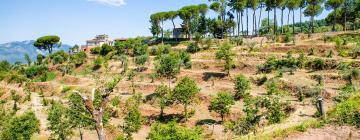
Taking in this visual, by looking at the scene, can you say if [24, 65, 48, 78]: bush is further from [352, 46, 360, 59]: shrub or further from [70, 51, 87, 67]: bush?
[352, 46, 360, 59]: shrub

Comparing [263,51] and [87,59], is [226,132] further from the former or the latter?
[87,59]

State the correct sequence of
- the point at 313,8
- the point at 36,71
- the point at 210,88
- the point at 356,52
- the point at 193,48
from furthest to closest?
the point at 36,71
the point at 313,8
the point at 193,48
the point at 210,88
the point at 356,52

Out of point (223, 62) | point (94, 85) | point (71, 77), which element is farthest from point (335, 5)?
point (71, 77)

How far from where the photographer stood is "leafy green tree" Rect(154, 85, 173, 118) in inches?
2251

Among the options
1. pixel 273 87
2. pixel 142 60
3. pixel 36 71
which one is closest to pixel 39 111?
pixel 142 60

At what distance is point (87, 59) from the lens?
9900 centimetres

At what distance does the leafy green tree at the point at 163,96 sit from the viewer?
57.2m

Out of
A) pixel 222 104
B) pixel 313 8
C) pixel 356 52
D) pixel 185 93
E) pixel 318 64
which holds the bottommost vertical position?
pixel 222 104

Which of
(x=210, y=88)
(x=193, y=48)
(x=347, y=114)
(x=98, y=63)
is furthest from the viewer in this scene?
(x=98, y=63)

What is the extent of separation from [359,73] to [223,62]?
25.6 m

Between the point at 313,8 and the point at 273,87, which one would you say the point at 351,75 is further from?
the point at 313,8

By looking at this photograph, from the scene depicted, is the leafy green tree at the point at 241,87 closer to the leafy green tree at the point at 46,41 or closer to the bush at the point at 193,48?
the bush at the point at 193,48

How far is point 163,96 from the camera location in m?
60.3

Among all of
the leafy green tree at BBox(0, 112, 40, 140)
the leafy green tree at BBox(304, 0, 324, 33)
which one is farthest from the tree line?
the leafy green tree at BBox(0, 112, 40, 140)
